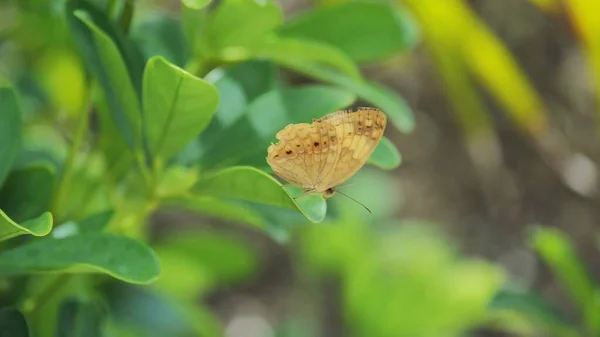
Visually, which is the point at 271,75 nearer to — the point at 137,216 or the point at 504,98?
the point at 137,216

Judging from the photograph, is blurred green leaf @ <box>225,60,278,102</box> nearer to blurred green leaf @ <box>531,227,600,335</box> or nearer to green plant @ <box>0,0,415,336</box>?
green plant @ <box>0,0,415,336</box>

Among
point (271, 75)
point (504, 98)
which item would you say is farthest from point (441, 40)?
point (271, 75)

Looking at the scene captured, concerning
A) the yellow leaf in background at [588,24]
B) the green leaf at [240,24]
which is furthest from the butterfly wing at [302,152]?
the yellow leaf in background at [588,24]

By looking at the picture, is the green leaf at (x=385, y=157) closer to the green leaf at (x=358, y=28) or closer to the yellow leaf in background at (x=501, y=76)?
the green leaf at (x=358, y=28)

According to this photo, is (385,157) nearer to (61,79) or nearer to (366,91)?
(366,91)

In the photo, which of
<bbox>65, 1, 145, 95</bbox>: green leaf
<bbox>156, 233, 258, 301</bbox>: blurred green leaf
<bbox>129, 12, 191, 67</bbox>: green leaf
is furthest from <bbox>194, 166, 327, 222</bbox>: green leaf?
<bbox>156, 233, 258, 301</bbox>: blurred green leaf
